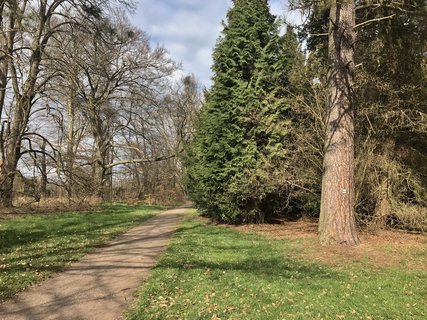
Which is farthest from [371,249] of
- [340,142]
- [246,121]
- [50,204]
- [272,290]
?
[50,204]

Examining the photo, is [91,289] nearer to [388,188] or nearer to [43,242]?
[43,242]

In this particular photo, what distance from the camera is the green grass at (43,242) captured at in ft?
24.2

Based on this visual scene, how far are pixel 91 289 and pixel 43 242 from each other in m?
4.65

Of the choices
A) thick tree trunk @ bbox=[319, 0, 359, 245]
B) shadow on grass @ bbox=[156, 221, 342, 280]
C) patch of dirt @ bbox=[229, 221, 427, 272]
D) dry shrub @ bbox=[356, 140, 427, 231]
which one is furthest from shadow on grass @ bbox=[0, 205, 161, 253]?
dry shrub @ bbox=[356, 140, 427, 231]

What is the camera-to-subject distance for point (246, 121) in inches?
524

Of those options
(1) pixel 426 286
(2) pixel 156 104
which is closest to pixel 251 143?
(1) pixel 426 286

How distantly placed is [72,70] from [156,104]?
13854 millimetres

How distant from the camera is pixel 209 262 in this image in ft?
27.8

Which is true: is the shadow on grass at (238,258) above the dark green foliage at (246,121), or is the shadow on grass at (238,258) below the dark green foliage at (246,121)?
below

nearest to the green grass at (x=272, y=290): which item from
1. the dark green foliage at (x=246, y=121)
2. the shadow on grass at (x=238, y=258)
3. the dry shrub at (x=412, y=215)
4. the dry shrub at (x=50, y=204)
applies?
the shadow on grass at (x=238, y=258)

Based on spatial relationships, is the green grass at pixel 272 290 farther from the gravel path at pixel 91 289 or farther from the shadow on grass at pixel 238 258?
the gravel path at pixel 91 289

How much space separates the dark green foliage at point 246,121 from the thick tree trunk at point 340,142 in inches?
110

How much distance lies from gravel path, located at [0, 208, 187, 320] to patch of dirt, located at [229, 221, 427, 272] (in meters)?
3.81

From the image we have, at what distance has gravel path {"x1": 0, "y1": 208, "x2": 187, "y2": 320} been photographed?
560cm
